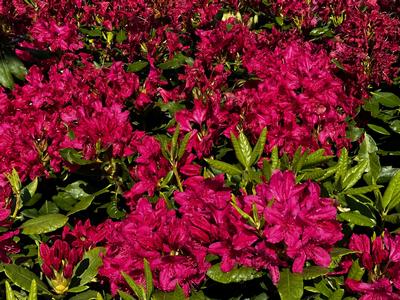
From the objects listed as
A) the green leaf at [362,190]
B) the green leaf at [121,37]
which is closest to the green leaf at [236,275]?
the green leaf at [362,190]

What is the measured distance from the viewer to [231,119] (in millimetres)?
1999

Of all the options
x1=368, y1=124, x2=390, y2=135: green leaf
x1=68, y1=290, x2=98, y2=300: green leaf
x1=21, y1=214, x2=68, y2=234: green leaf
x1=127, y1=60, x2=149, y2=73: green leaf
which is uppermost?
x1=127, y1=60, x2=149, y2=73: green leaf

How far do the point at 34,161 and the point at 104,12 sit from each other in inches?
64.6

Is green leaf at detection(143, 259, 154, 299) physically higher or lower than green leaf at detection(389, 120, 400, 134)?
higher

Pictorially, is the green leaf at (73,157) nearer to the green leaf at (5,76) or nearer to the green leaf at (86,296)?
the green leaf at (86,296)

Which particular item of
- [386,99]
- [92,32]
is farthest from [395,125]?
[92,32]

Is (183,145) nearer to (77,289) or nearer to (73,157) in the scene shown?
(73,157)

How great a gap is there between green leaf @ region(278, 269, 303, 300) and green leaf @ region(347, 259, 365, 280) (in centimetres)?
18

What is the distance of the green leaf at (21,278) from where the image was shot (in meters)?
1.39

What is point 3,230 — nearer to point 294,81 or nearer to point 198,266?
point 198,266

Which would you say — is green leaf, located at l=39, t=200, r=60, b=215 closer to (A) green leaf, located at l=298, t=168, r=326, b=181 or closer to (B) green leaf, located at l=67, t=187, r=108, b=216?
(B) green leaf, located at l=67, t=187, r=108, b=216

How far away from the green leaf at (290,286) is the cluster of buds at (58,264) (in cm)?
61

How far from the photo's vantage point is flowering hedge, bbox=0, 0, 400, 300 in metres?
1.32

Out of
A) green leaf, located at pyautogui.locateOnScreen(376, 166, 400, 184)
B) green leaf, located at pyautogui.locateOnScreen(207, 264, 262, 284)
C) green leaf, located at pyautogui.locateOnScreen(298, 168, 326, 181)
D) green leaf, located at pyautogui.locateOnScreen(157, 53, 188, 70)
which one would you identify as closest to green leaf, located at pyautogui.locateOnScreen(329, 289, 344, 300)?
green leaf, located at pyautogui.locateOnScreen(207, 264, 262, 284)
